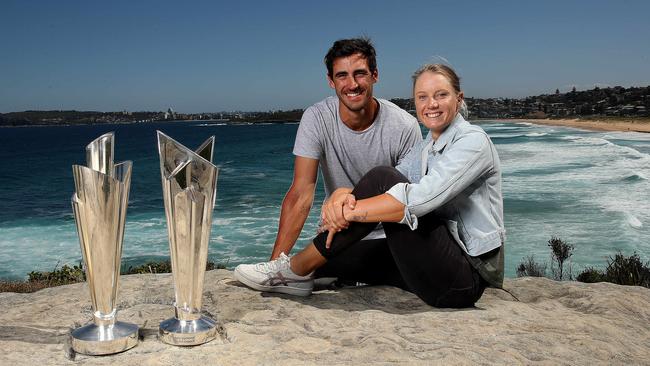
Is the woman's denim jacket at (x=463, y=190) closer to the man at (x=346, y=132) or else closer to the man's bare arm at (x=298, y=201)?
the man at (x=346, y=132)

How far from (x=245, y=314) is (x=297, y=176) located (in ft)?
3.74

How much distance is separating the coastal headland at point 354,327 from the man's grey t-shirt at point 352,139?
0.82 meters

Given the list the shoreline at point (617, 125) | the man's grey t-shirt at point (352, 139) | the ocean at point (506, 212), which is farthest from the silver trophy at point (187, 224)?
the shoreline at point (617, 125)

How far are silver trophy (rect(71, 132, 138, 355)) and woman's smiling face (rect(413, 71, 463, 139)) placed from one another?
1.31m

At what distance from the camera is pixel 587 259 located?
11.6m

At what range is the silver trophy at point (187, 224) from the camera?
8.07 ft

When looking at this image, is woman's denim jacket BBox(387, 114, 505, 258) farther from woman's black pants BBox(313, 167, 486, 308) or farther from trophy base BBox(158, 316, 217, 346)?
trophy base BBox(158, 316, 217, 346)

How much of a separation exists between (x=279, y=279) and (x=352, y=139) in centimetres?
104

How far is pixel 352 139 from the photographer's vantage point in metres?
3.95

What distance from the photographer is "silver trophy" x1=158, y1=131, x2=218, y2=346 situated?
8.07ft

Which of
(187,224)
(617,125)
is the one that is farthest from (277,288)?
(617,125)

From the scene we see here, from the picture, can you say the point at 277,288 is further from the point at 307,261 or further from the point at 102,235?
the point at 102,235

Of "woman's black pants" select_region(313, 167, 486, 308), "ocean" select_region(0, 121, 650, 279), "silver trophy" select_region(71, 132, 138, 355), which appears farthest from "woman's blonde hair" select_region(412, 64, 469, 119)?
"ocean" select_region(0, 121, 650, 279)

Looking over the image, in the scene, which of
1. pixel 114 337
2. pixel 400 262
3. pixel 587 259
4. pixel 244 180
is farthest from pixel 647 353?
pixel 244 180
